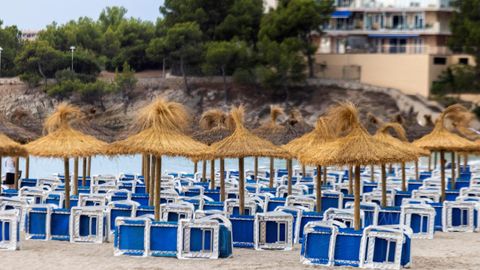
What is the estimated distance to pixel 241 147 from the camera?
17.9 metres

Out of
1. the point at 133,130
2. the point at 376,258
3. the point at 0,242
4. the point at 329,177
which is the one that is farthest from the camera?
the point at 329,177

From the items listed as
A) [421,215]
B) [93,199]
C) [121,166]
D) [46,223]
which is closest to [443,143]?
[421,215]

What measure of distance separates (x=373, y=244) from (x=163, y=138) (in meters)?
3.39

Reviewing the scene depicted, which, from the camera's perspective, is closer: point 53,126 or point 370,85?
point 53,126

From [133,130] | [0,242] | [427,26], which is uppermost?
[427,26]

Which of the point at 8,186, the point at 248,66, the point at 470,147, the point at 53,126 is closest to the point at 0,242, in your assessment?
the point at 53,126

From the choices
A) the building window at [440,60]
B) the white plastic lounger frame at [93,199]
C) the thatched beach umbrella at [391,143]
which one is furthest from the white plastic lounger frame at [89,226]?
the building window at [440,60]

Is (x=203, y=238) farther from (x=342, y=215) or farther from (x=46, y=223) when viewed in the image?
(x=46, y=223)

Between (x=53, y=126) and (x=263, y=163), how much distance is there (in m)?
30.5

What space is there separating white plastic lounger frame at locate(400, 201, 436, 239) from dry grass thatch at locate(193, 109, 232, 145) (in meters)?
5.11

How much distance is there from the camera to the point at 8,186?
23703mm

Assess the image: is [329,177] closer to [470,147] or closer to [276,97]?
[470,147]

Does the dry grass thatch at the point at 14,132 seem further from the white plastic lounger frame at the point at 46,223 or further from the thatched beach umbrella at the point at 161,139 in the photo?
the thatched beach umbrella at the point at 161,139

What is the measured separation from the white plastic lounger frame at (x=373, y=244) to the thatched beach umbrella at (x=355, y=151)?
2.88 feet
